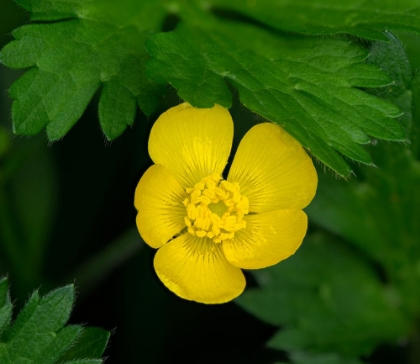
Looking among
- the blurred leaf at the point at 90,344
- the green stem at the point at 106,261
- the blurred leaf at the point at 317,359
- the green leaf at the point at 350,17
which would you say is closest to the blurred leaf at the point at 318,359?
the blurred leaf at the point at 317,359

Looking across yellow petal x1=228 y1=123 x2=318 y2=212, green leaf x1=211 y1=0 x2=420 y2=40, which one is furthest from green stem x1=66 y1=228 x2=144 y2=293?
green leaf x1=211 y1=0 x2=420 y2=40

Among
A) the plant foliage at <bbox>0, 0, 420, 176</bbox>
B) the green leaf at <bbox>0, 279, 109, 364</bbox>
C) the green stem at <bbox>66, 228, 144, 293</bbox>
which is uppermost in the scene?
the plant foliage at <bbox>0, 0, 420, 176</bbox>

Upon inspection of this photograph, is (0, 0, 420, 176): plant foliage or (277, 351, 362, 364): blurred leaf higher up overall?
(0, 0, 420, 176): plant foliage

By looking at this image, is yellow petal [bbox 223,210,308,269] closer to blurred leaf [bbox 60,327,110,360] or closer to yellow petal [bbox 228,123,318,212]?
yellow petal [bbox 228,123,318,212]

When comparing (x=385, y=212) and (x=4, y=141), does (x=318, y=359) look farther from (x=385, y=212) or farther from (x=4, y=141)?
(x=4, y=141)

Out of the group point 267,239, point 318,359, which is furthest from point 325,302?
point 267,239

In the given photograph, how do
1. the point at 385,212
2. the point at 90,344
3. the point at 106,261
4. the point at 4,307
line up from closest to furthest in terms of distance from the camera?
the point at 4,307 < the point at 90,344 < the point at 385,212 < the point at 106,261

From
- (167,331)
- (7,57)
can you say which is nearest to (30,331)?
(7,57)
